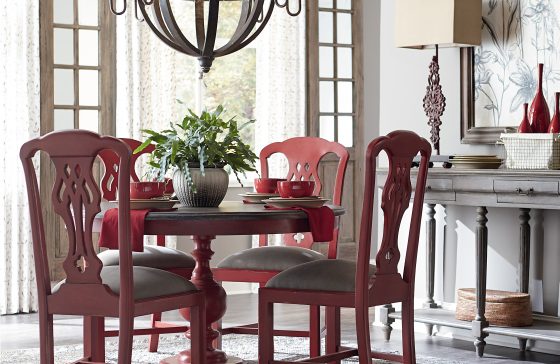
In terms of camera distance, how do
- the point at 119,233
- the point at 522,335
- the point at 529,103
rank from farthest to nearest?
the point at 529,103, the point at 522,335, the point at 119,233

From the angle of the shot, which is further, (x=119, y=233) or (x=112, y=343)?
(x=112, y=343)

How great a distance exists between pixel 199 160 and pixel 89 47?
284 cm

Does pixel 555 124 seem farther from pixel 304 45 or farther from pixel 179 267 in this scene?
pixel 304 45

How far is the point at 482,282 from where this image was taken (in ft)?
14.7

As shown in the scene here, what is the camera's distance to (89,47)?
6.21 metres

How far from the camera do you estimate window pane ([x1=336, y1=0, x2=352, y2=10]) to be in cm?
747

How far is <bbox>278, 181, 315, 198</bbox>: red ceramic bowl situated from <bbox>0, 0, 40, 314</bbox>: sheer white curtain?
8.45 feet

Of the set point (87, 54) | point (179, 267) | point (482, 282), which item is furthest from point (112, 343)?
point (87, 54)

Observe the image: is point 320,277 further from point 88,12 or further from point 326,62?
point 326,62

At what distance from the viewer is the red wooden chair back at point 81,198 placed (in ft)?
10.0

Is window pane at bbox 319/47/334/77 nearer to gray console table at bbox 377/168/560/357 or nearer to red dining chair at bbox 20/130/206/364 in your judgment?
gray console table at bbox 377/168/560/357

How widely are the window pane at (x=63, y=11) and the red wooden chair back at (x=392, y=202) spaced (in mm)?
3225

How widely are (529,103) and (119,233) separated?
2.40 m

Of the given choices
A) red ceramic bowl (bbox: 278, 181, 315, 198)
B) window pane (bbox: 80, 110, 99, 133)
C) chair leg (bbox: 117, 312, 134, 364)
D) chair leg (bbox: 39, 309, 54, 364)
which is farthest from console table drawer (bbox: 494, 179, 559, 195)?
window pane (bbox: 80, 110, 99, 133)
